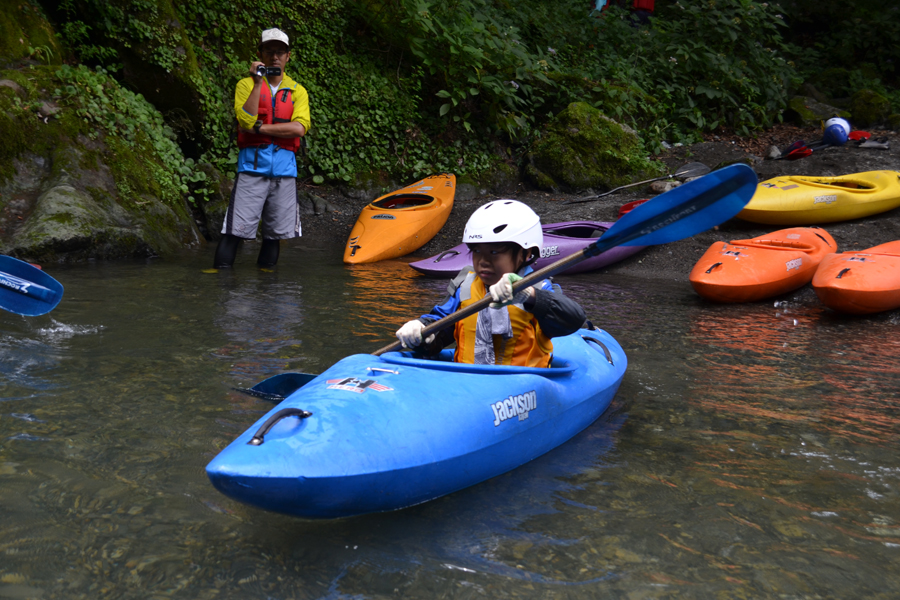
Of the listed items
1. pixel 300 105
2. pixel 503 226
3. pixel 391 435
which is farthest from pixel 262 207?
pixel 391 435

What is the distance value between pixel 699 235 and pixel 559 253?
1768mm

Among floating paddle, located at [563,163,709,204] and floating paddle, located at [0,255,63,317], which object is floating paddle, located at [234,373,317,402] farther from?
floating paddle, located at [563,163,709,204]

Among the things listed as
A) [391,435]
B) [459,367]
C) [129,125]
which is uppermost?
[129,125]

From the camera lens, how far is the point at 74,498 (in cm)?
200

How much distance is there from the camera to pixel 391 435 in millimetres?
1925

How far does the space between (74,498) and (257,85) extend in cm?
390

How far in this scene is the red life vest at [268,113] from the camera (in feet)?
17.2

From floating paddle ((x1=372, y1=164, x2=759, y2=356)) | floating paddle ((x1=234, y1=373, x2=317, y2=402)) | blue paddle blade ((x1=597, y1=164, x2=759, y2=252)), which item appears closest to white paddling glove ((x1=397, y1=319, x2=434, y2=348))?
floating paddle ((x1=372, y1=164, x2=759, y2=356))

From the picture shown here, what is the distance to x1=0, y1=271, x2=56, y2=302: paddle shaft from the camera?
3525 mm

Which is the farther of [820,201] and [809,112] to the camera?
[809,112]

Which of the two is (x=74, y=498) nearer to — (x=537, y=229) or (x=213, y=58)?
(x=537, y=229)

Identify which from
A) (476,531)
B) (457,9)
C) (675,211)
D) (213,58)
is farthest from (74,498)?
(457,9)

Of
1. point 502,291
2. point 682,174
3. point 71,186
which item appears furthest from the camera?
point 682,174

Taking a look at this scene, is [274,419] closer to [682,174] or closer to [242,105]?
[242,105]
